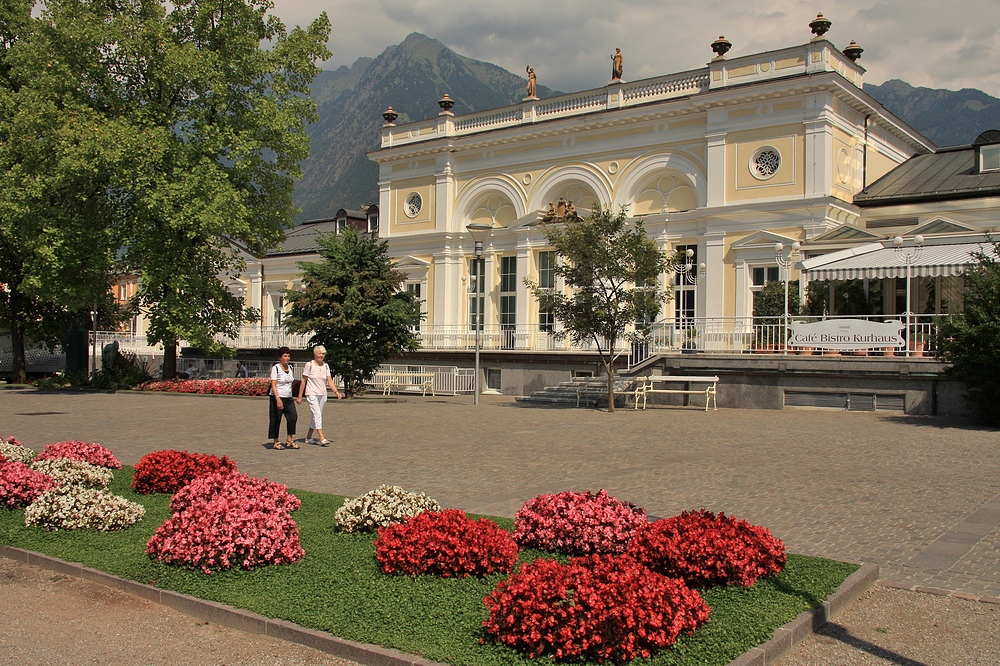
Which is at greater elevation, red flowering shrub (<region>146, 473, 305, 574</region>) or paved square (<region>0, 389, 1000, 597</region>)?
red flowering shrub (<region>146, 473, 305, 574</region>)

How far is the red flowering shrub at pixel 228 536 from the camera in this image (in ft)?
21.7

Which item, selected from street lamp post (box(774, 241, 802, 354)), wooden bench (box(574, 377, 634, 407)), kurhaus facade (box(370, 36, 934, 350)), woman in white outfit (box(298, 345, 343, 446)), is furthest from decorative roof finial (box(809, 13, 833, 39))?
woman in white outfit (box(298, 345, 343, 446))

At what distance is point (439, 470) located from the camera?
39.5 ft

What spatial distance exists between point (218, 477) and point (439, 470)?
441 centimetres

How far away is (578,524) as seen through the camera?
23.2 feet

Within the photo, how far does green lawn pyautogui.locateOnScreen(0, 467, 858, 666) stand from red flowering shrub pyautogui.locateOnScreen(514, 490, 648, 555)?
21cm

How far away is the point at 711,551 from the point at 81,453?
8.43 metres

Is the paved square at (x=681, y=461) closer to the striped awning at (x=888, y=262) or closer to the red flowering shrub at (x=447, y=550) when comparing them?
the red flowering shrub at (x=447, y=550)

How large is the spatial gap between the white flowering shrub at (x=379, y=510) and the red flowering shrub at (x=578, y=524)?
102 cm

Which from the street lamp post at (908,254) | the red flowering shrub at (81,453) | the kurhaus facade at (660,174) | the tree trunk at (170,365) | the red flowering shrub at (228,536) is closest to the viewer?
the red flowering shrub at (228,536)

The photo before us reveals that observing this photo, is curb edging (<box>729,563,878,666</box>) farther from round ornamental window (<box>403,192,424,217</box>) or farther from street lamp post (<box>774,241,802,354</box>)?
round ornamental window (<box>403,192,424,217</box>)

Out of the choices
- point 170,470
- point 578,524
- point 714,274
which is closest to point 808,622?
point 578,524

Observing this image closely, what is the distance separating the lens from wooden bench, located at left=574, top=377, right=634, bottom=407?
1002 inches

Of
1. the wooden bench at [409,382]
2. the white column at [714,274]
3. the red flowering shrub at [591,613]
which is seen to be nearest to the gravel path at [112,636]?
the red flowering shrub at [591,613]
